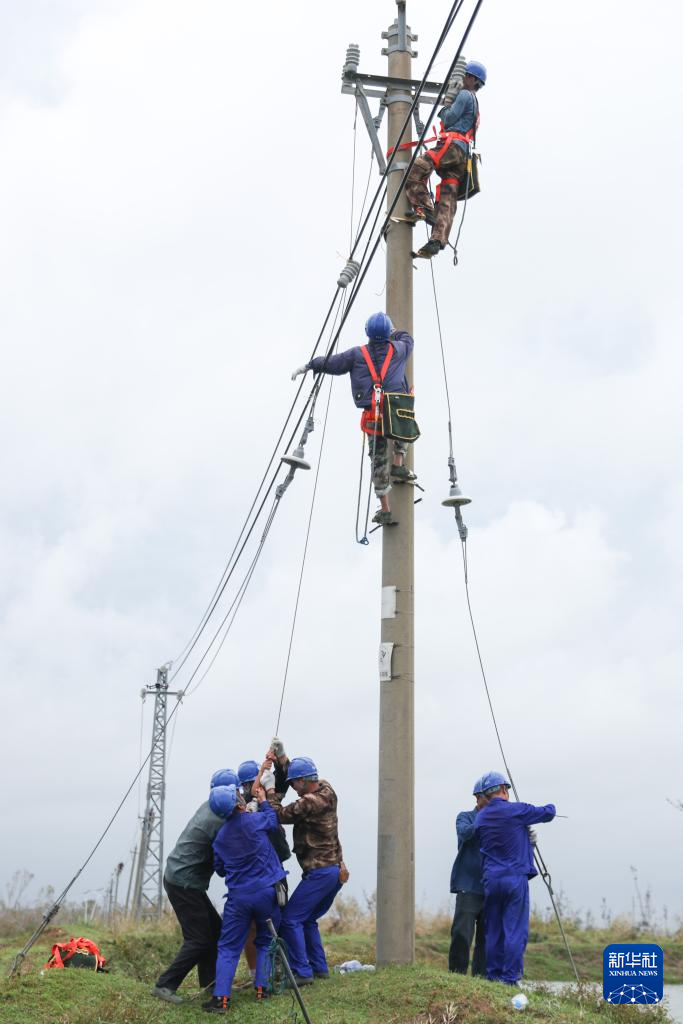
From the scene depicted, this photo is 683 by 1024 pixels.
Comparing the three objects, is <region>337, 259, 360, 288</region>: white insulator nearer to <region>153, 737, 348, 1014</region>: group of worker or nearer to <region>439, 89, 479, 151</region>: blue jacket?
<region>439, 89, 479, 151</region>: blue jacket

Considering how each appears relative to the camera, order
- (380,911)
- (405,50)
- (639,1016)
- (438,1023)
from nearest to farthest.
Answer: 1. (438,1023)
2. (639,1016)
3. (380,911)
4. (405,50)

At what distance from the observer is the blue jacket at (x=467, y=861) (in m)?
10.2

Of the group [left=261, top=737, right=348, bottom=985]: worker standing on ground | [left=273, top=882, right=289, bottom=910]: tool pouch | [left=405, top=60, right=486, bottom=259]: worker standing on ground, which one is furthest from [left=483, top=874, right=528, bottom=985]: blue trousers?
[left=405, top=60, right=486, bottom=259]: worker standing on ground

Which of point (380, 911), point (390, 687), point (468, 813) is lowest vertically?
point (380, 911)

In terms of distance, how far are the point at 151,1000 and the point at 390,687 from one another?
340 centimetres

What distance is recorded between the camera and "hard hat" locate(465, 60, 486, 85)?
12.1 m

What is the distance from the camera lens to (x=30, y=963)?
12.5 meters

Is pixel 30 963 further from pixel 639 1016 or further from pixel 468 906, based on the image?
pixel 639 1016

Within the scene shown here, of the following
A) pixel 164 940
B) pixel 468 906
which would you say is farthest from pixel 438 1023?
pixel 164 940

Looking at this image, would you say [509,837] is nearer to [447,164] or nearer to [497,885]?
[497,885]

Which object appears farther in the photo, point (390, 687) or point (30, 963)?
point (30, 963)

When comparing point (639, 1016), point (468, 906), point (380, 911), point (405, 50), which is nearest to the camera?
point (639, 1016)

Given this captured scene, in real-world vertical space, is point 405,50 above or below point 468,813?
above

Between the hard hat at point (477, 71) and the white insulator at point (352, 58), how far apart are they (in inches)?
46.8
